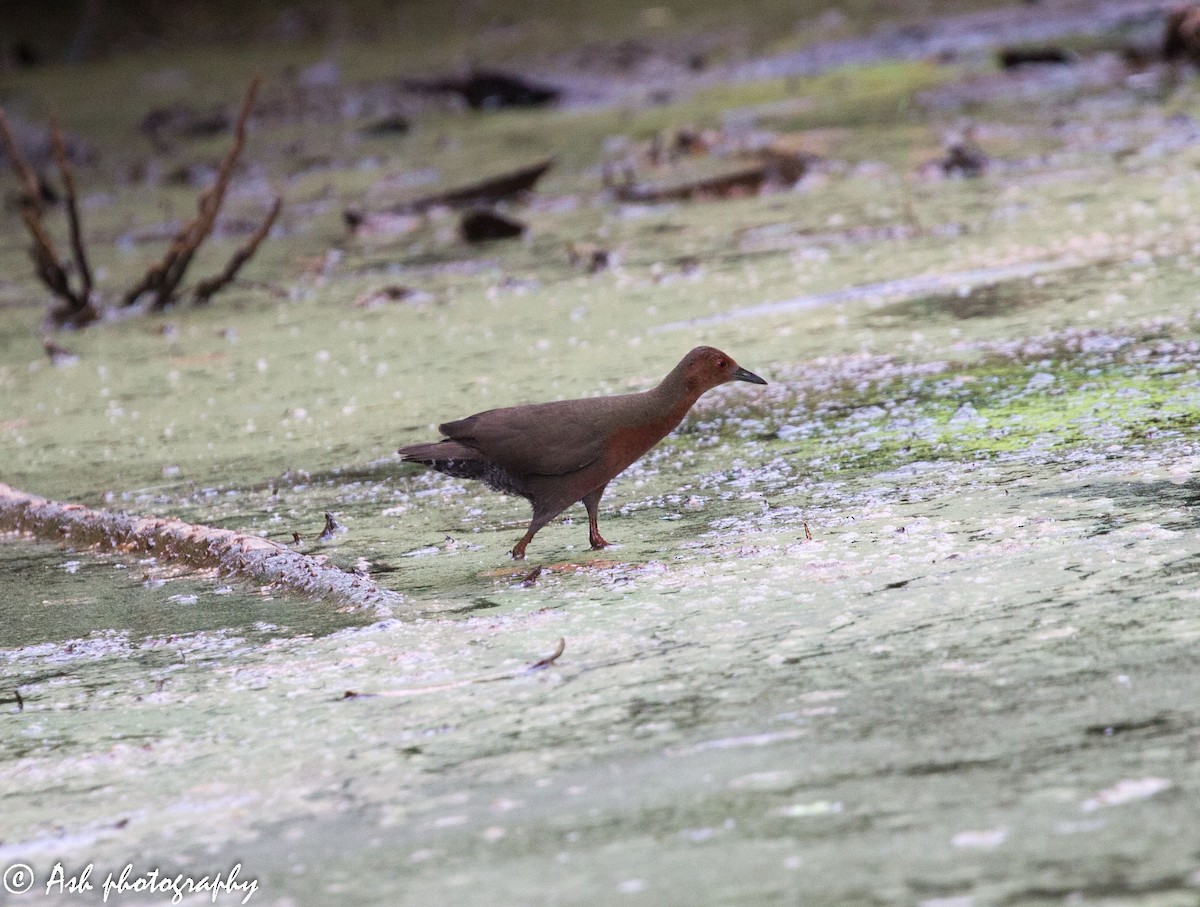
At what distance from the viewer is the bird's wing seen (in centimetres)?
420

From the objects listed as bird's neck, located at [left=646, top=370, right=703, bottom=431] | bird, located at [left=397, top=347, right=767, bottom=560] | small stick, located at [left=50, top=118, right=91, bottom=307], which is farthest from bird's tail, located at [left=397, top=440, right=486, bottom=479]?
small stick, located at [left=50, top=118, right=91, bottom=307]

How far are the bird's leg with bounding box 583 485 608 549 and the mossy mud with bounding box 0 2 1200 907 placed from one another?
0.07 m

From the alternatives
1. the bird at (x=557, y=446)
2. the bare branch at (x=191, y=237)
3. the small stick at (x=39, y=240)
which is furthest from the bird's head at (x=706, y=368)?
the small stick at (x=39, y=240)

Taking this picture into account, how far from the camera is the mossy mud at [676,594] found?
8.68ft

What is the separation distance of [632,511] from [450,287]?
4219 millimetres

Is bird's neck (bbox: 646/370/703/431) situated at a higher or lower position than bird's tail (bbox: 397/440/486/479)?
higher

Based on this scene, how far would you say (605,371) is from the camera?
633 cm

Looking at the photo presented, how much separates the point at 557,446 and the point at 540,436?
0.05 m

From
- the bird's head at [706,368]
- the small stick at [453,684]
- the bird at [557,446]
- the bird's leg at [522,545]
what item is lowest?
the small stick at [453,684]

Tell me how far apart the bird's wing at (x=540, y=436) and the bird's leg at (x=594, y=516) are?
0.43 feet

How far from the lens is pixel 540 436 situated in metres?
4.23

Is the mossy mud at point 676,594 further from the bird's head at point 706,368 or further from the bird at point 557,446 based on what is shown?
the bird's head at point 706,368

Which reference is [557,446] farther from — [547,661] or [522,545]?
[547,661]

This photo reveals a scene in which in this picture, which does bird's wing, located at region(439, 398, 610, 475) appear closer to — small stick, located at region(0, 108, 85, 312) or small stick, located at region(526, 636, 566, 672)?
small stick, located at region(526, 636, 566, 672)
